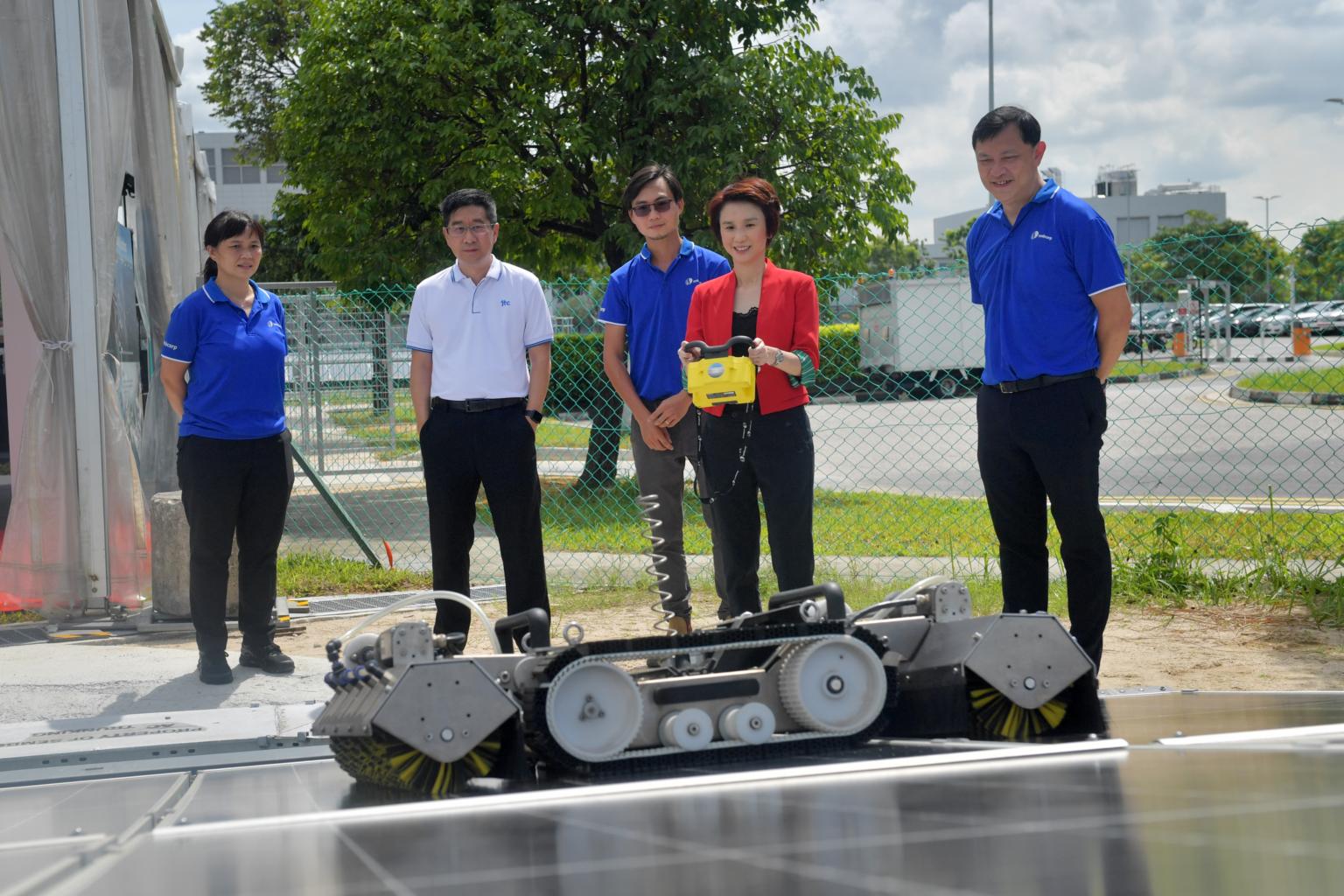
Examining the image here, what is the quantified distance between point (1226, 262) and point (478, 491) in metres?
5.11

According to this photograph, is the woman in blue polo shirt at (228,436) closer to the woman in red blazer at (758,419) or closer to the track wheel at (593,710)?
the woman in red blazer at (758,419)

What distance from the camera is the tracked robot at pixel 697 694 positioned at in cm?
338

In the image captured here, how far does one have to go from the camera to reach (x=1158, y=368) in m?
12.8

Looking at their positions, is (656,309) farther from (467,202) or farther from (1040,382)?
(1040,382)

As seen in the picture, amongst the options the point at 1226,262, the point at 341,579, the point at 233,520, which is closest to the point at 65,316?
the point at 341,579

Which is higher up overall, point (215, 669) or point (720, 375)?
point (720, 375)

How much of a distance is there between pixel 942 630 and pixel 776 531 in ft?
4.36

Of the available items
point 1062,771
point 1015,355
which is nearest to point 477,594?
point 1015,355

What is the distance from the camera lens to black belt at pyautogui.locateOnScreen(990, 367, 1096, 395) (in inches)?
183

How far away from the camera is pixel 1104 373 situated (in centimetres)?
473

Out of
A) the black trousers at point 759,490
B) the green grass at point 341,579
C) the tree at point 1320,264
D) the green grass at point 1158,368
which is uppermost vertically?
the tree at point 1320,264

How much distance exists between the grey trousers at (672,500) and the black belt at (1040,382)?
169 cm

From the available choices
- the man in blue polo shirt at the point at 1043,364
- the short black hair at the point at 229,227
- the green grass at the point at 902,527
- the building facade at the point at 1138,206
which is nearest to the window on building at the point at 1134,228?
the building facade at the point at 1138,206

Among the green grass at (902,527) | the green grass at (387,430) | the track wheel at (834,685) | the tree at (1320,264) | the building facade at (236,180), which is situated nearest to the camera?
the track wheel at (834,685)
